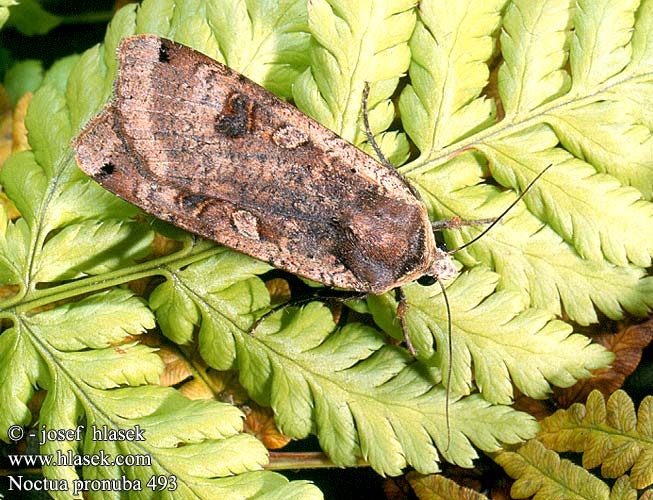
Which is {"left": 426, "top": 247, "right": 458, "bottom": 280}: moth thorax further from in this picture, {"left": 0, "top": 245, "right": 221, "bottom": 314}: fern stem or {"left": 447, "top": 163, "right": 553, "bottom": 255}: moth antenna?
{"left": 0, "top": 245, "right": 221, "bottom": 314}: fern stem

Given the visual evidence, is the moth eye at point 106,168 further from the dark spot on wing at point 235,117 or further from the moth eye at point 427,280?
the moth eye at point 427,280

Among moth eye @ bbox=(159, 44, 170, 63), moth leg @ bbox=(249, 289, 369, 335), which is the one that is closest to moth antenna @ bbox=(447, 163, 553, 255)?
moth leg @ bbox=(249, 289, 369, 335)

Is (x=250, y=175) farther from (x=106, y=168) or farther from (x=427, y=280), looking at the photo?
(x=427, y=280)

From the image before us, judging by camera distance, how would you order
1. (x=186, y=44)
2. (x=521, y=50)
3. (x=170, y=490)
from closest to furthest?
1. (x=170, y=490)
2. (x=521, y=50)
3. (x=186, y=44)

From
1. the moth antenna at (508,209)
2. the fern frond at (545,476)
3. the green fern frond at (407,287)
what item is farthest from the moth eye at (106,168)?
the fern frond at (545,476)

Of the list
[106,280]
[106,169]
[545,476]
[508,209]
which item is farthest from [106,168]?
[545,476]

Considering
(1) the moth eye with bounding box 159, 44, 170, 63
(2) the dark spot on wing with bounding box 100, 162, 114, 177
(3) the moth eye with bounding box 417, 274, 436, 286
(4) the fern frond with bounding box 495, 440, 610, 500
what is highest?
(1) the moth eye with bounding box 159, 44, 170, 63

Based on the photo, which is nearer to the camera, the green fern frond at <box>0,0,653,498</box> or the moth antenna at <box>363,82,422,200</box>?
the green fern frond at <box>0,0,653,498</box>

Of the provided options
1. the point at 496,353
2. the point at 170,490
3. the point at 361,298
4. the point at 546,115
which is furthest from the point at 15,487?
the point at 546,115

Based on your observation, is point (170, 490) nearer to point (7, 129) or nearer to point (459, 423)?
point (459, 423)
